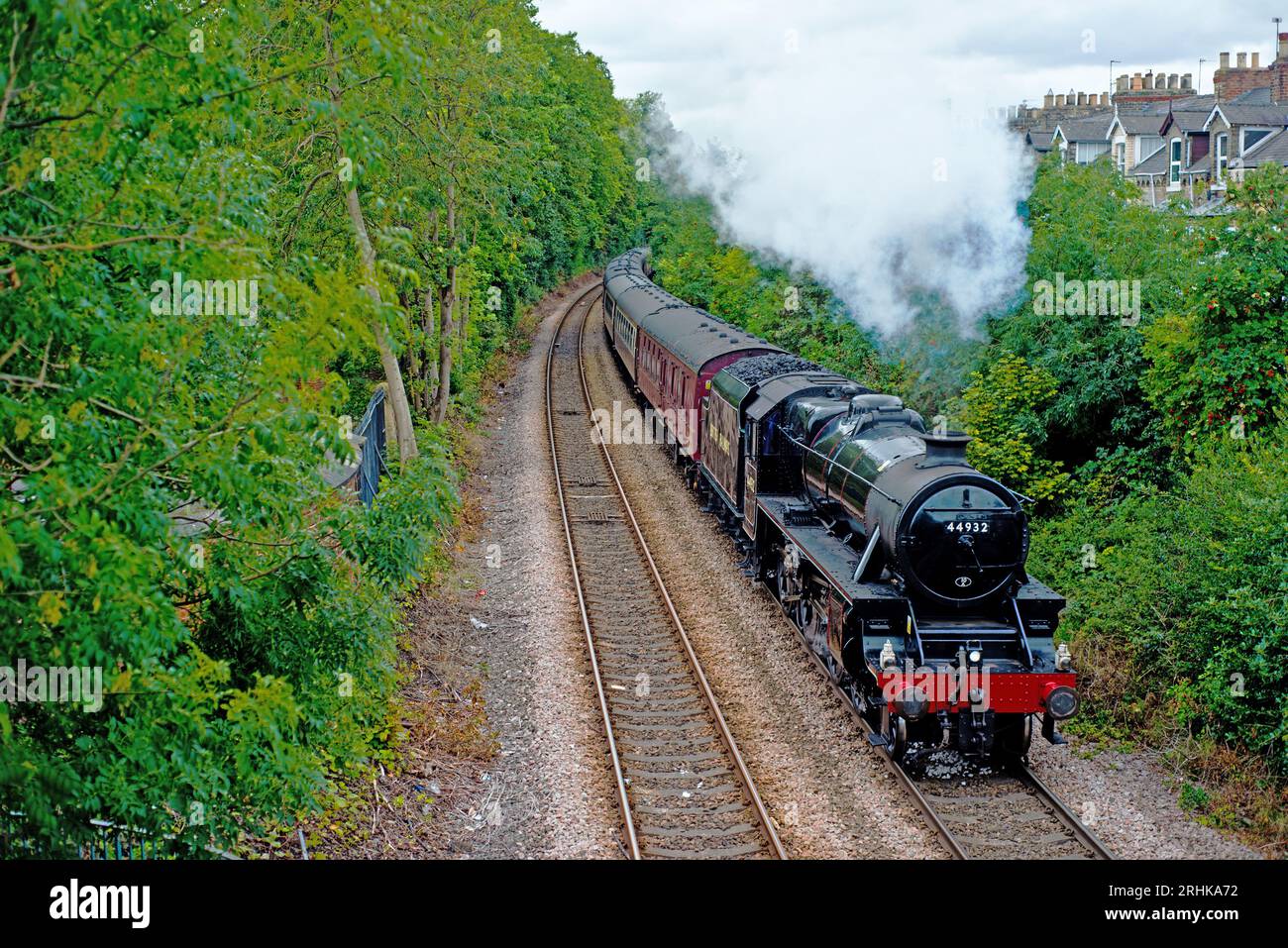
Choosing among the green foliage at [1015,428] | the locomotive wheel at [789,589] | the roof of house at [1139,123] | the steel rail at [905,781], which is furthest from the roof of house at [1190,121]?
the steel rail at [905,781]

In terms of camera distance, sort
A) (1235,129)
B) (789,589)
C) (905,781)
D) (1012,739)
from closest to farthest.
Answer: (905,781), (1012,739), (789,589), (1235,129)

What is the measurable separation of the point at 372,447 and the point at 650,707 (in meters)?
7.20

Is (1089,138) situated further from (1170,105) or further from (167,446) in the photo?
(167,446)

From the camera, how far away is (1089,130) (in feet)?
169

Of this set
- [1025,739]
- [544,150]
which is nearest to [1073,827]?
[1025,739]

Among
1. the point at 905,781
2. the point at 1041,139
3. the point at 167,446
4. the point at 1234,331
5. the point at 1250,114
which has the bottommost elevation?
the point at 905,781

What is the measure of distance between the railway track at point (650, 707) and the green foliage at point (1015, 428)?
5769mm

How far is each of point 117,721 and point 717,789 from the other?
6269 mm

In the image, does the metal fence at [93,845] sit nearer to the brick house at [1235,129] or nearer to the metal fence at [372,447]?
the metal fence at [372,447]

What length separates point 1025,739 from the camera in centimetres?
1102

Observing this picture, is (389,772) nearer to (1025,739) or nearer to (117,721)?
(117,721)

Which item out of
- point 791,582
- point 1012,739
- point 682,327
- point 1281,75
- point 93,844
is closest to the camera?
point 93,844

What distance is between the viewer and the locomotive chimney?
1139cm

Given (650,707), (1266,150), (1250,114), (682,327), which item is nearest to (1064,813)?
(650,707)
